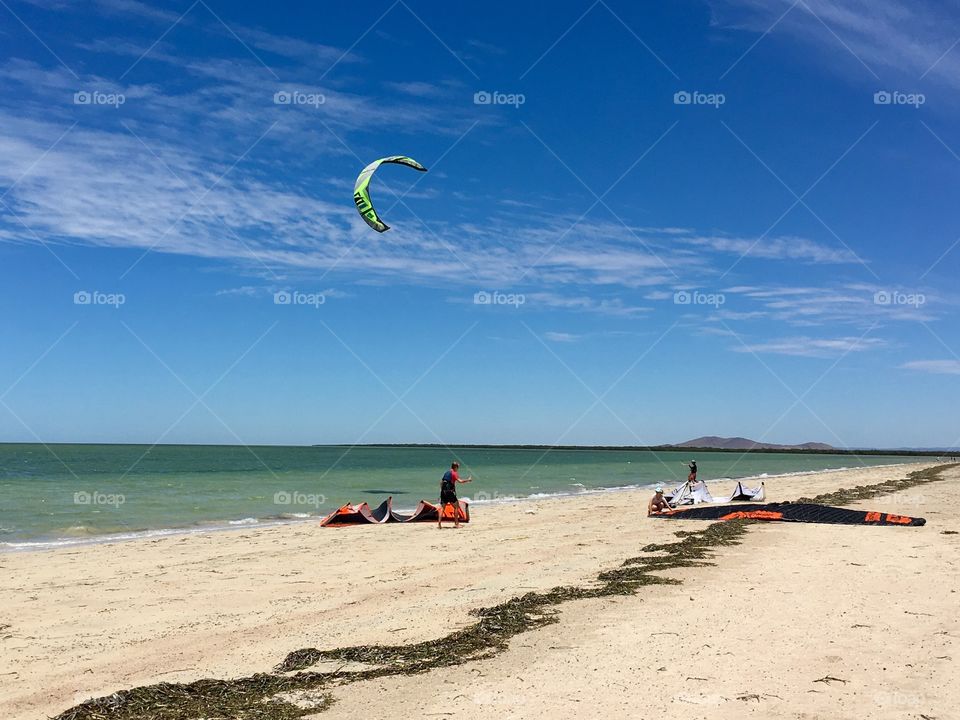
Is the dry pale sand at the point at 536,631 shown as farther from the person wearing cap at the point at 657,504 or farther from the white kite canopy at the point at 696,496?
the white kite canopy at the point at 696,496

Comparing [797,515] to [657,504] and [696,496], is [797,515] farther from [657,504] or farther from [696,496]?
[696,496]

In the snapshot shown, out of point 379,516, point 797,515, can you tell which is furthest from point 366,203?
point 797,515

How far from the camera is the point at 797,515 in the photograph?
16.7m

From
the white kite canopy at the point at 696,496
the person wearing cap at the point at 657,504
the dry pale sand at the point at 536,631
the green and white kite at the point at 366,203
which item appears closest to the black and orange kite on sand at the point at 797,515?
the person wearing cap at the point at 657,504

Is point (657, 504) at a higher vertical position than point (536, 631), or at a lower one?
lower

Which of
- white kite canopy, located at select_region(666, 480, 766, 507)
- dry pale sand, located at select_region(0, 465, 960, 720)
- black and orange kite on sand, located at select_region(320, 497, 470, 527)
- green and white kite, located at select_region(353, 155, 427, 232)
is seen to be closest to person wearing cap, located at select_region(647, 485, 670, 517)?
white kite canopy, located at select_region(666, 480, 766, 507)

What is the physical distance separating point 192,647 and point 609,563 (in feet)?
21.1

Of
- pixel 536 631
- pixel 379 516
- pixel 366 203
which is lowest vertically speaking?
pixel 379 516

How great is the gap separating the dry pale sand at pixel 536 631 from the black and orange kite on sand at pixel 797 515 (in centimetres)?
157

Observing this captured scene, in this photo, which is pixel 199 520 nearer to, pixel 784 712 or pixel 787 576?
pixel 787 576

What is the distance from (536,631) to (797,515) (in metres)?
12.3

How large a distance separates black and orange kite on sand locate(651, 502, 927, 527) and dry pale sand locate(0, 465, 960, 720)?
157 centimetres

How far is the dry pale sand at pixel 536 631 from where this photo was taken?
5.07 m

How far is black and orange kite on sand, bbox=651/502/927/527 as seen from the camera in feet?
50.8
